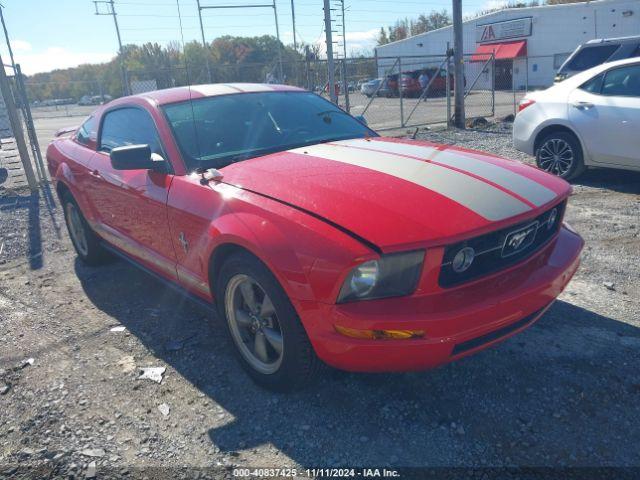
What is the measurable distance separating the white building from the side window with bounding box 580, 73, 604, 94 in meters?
25.2

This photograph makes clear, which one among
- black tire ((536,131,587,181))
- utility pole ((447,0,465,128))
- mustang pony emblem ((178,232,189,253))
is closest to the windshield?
mustang pony emblem ((178,232,189,253))

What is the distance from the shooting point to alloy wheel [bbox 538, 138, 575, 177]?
21.9ft

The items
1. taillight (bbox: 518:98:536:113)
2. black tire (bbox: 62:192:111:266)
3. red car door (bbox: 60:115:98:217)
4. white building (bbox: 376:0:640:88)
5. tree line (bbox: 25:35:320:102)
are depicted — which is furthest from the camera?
white building (bbox: 376:0:640:88)

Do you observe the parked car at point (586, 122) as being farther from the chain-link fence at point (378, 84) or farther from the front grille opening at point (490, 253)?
the chain-link fence at point (378, 84)

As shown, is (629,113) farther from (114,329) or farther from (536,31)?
(536,31)

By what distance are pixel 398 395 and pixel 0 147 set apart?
9.53m

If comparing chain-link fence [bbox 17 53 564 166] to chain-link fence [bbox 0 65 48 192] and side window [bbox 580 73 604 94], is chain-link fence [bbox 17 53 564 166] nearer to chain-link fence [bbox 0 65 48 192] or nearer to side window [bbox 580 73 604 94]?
chain-link fence [bbox 0 65 48 192]

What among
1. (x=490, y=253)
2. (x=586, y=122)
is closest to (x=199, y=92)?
(x=490, y=253)

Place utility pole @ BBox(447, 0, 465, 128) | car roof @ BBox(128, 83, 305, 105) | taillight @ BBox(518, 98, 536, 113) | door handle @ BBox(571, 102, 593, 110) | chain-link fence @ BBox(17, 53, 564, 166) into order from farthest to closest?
1. chain-link fence @ BBox(17, 53, 564, 166)
2. utility pole @ BBox(447, 0, 465, 128)
3. taillight @ BBox(518, 98, 536, 113)
4. door handle @ BBox(571, 102, 593, 110)
5. car roof @ BBox(128, 83, 305, 105)

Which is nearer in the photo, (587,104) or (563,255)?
(563,255)

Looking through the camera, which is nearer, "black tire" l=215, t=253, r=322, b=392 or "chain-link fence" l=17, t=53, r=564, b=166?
"black tire" l=215, t=253, r=322, b=392

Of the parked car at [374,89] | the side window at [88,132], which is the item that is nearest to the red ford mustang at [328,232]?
the side window at [88,132]

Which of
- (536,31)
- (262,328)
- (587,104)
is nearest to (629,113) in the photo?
(587,104)

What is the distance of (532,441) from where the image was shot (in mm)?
2340
